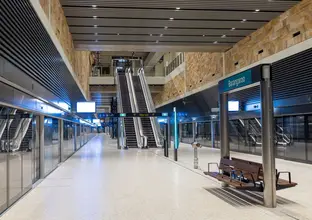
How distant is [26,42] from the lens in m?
6.90

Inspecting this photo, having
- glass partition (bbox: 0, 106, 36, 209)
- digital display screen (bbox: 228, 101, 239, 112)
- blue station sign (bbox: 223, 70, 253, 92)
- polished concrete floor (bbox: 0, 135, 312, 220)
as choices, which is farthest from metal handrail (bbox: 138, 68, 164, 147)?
blue station sign (bbox: 223, 70, 253, 92)

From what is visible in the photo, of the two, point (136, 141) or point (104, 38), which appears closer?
point (104, 38)

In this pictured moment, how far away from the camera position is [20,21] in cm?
611

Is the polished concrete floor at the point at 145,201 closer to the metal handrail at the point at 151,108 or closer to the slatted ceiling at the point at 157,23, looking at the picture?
the slatted ceiling at the point at 157,23

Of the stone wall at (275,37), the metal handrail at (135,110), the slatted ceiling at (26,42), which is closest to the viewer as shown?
the slatted ceiling at (26,42)

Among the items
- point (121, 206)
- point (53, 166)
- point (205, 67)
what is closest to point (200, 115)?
point (205, 67)

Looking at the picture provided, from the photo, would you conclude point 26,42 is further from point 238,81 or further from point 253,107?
point 253,107

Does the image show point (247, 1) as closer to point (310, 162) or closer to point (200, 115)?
point (310, 162)

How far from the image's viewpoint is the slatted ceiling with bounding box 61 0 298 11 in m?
11.7

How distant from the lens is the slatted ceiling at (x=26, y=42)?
17.7 ft

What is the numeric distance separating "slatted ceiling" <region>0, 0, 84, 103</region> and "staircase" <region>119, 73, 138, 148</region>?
1478 centimetres

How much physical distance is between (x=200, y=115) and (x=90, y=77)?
1576 cm

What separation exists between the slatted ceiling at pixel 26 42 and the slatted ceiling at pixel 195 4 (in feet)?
8.42

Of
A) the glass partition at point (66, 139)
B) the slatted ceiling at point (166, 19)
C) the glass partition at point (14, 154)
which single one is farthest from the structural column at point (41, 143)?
the glass partition at point (66, 139)
